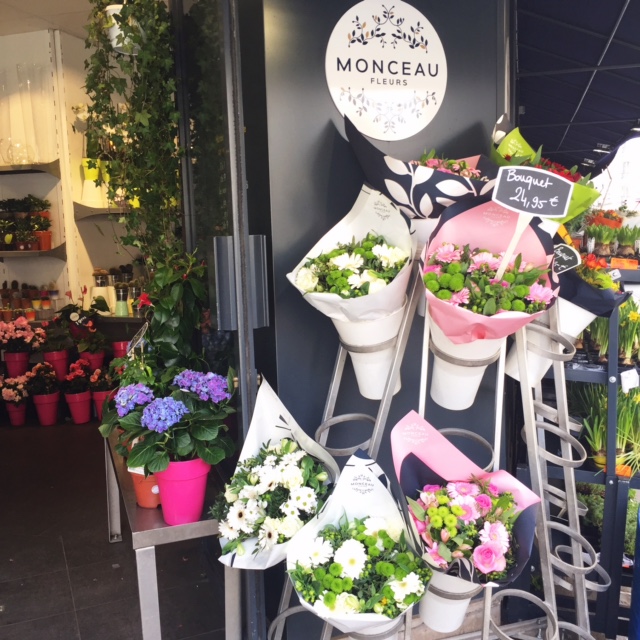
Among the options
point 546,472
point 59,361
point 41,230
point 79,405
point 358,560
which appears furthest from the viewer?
point 41,230

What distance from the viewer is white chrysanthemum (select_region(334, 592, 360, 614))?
1.42 meters

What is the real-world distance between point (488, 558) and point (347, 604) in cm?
33

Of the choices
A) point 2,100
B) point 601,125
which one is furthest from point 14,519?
point 601,125

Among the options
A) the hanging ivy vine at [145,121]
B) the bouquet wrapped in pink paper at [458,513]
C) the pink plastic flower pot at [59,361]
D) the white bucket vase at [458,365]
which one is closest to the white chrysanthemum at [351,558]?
the bouquet wrapped in pink paper at [458,513]

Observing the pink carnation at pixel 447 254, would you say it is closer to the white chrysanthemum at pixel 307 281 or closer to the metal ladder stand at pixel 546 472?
the metal ladder stand at pixel 546 472

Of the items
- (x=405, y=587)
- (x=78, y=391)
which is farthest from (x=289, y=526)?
(x=78, y=391)

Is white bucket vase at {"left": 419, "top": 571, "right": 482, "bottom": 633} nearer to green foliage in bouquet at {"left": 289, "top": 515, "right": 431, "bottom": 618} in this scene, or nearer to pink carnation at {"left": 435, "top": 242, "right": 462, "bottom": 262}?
green foliage in bouquet at {"left": 289, "top": 515, "right": 431, "bottom": 618}

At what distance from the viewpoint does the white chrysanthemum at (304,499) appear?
67.0 inches

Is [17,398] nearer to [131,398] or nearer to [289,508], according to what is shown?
[131,398]

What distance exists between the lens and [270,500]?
68.3 inches

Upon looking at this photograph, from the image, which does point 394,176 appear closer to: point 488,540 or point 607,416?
point 488,540

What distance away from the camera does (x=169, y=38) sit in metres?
2.69

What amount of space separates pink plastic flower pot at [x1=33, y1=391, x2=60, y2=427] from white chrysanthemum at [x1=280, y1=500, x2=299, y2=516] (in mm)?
4057

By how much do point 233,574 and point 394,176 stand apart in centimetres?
131
